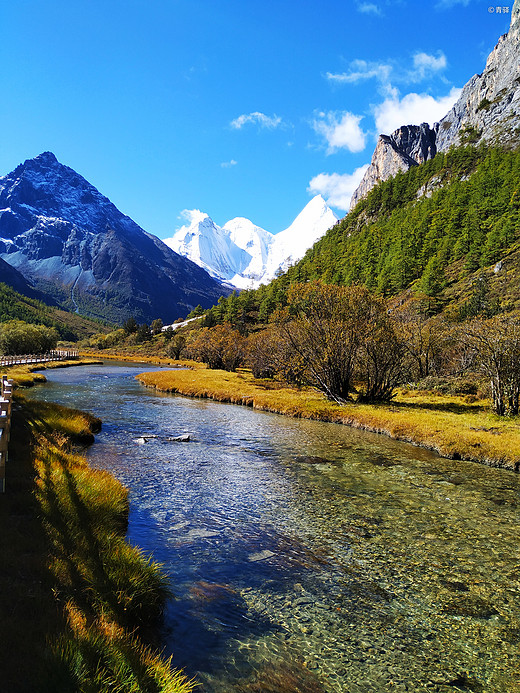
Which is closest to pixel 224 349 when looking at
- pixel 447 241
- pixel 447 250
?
pixel 447 250

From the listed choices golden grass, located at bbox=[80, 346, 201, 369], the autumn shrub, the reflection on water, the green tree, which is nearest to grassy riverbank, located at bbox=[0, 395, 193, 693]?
the reflection on water

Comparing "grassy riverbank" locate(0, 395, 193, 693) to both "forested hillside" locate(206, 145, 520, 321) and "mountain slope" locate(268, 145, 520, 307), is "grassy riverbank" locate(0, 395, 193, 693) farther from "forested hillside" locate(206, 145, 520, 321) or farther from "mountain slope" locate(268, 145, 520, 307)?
"mountain slope" locate(268, 145, 520, 307)

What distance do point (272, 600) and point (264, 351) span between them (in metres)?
62.4

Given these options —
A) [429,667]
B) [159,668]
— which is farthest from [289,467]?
[159,668]

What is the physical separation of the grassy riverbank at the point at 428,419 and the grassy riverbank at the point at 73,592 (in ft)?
61.4

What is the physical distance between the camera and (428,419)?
28734 millimetres

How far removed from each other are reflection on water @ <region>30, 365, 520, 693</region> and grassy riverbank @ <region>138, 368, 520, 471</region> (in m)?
1.96

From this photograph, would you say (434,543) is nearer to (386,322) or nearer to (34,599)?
(34,599)

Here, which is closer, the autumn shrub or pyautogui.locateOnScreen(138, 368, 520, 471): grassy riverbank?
pyautogui.locateOnScreen(138, 368, 520, 471): grassy riverbank

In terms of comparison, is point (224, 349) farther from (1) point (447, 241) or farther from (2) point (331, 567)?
(1) point (447, 241)

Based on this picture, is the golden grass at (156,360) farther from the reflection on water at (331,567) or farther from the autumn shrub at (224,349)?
the reflection on water at (331,567)

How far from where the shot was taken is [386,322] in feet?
128

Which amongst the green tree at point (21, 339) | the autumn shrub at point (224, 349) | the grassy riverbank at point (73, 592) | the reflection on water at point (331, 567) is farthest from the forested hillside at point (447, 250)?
the grassy riverbank at point (73, 592)

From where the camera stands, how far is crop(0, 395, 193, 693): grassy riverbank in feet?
15.3
